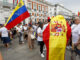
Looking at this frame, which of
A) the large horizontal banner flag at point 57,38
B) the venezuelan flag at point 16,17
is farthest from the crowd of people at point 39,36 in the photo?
the venezuelan flag at point 16,17

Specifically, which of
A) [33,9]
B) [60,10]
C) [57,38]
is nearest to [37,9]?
[33,9]

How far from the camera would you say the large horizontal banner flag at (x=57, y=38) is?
2943 mm

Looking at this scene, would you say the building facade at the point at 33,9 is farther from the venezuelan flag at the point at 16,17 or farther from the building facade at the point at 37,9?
the venezuelan flag at the point at 16,17

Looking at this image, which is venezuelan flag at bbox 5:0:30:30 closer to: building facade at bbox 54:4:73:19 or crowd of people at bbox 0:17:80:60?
crowd of people at bbox 0:17:80:60

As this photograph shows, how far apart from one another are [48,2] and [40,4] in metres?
6.02

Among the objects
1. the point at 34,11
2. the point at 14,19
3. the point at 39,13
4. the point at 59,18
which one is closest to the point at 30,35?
the point at 14,19

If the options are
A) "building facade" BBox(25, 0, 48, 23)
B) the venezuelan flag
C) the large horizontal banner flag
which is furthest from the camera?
"building facade" BBox(25, 0, 48, 23)

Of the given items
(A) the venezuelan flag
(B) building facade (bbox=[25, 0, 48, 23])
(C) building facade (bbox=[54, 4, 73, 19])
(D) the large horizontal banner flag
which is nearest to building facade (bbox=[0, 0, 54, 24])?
(B) building facade (bbox=[25, 0, 48, 23])

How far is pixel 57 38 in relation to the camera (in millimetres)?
2973

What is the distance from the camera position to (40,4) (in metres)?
35.9

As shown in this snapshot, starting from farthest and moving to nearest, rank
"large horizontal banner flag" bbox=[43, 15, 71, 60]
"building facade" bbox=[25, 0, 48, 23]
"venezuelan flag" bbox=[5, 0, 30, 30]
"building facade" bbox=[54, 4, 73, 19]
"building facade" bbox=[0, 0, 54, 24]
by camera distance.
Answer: "building facade" bbox=[54, 4, 73, 19]
"building facade" bbox=[25, 0, 48, 23]
"building facade" bbox=[0, 0, 54, 24]
"venezuelan flag" bbox=[5, 0, 30, 30]
"large horizontal banner flag" bbox=[43, 15, 71, 60]

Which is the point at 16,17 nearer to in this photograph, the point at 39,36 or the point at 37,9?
the point at 39,36

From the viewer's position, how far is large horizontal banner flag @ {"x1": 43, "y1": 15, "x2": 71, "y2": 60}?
294 centimetres

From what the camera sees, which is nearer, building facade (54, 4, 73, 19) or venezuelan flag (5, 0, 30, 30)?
venezuelan flag (5, 0, 30, 30)
